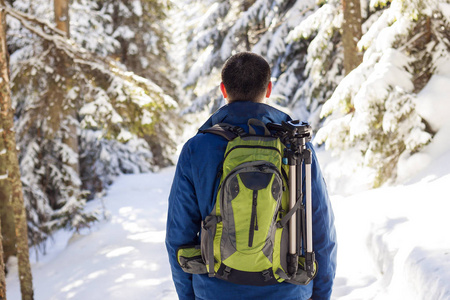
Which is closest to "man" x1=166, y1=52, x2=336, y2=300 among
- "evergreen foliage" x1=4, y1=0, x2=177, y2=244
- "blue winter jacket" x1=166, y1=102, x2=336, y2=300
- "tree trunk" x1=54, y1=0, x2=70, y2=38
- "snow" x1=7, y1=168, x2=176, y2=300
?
"blue winter jacket" x1=166, y1=102, x2=336, y2=300

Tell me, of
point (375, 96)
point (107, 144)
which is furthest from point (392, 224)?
point (107, 144)

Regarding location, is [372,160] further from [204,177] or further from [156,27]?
[156,27]

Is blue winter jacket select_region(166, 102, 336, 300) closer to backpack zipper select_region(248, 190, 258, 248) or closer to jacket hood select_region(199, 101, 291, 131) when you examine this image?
jacket hood select_region(199, 101, 291, 131)

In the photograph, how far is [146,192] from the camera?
14.9m

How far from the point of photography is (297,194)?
1885mm

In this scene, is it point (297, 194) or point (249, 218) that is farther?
point (297, 194)

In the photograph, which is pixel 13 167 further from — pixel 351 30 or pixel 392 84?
pixel 351 30

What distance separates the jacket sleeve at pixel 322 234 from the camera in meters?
1.99

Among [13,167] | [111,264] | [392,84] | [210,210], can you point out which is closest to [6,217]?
[111,264]

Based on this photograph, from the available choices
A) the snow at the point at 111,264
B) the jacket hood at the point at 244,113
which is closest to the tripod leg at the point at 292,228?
the jacket hood at the point at 244,113

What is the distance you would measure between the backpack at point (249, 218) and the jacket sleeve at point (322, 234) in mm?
181

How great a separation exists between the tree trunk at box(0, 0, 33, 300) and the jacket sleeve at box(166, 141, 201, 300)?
4.69m

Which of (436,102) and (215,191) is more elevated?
(436,102)

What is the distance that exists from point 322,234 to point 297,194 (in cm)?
31
